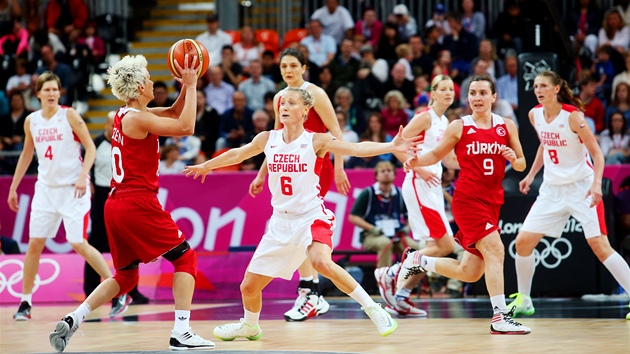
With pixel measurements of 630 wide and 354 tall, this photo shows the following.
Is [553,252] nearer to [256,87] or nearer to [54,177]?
[54,177]

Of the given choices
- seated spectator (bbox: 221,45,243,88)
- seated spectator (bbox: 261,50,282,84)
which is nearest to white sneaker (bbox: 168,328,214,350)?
seated spectator (bbox: 261,50,282,84)

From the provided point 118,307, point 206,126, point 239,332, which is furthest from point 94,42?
point 239,332

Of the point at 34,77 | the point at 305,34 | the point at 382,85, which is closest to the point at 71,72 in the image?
the point at 34,77

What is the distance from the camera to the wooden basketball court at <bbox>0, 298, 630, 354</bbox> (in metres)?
6.90

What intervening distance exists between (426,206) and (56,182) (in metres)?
3.86

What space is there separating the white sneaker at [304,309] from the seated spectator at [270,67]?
8.40 metres

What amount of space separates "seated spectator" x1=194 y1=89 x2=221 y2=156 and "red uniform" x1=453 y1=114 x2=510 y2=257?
8.22 metres

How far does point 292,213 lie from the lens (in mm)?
7609

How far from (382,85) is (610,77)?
141 inches

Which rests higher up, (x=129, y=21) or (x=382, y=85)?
(x=129, y=21)

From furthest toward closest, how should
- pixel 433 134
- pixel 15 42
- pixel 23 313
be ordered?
pixel 15 42 → pixel 23 313 → pixel 433 134

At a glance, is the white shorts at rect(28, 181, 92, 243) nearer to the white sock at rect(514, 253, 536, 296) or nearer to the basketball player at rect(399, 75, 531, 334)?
the basketball player at rect(399, 75, 531, 334)

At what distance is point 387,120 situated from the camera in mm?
15242

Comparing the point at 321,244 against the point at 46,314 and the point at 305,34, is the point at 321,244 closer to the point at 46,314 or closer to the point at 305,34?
the point at 46,314
